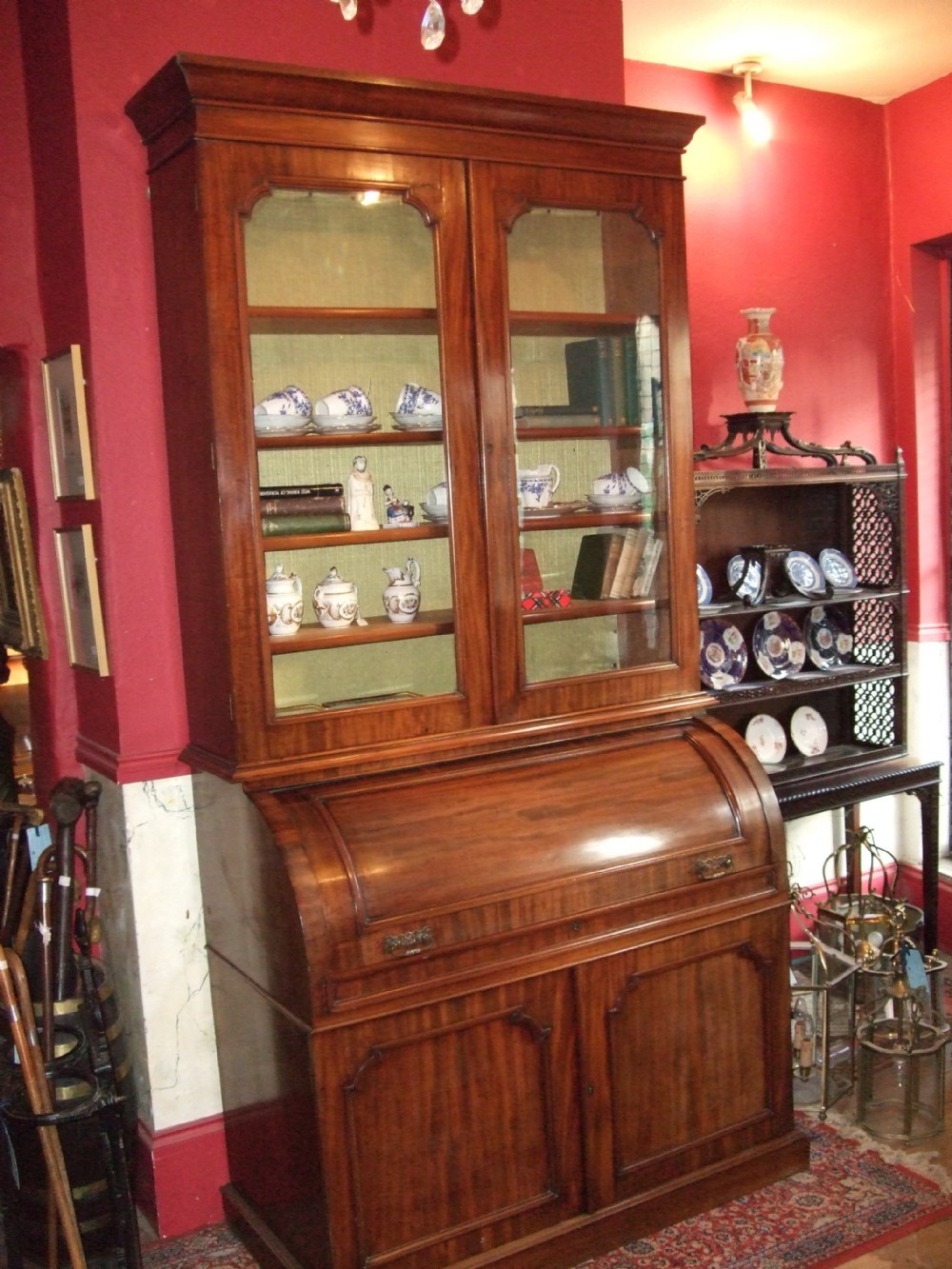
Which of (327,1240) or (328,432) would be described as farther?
(328,432)

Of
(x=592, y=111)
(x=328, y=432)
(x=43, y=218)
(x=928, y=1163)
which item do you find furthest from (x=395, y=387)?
(x=928, y=1163)

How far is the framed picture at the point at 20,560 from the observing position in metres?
2.64

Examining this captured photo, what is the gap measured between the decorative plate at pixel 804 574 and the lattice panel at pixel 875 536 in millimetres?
206

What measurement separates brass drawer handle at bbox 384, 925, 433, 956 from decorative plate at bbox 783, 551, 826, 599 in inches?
71.1

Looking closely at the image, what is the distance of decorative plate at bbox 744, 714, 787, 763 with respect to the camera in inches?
138

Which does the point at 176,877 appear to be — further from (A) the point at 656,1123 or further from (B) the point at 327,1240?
(A) the point at 656,1123

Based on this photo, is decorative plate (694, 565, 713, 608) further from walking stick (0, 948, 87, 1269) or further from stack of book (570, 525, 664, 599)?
walking stick (0, 948, 87, 1269)

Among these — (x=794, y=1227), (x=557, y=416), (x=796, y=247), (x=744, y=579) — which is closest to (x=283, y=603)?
(x=557, y=416)

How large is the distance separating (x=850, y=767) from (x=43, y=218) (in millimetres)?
2577

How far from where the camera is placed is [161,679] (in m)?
2.51

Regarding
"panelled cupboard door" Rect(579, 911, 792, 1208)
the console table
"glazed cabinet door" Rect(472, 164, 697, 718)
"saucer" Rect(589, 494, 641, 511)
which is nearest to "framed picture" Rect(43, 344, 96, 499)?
"glazed cabinet door" Rect(472, 164, 697, 718)

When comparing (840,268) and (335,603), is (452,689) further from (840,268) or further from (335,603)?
(840,268)

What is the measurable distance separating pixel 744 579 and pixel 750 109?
1454 mm

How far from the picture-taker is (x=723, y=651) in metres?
3.38
